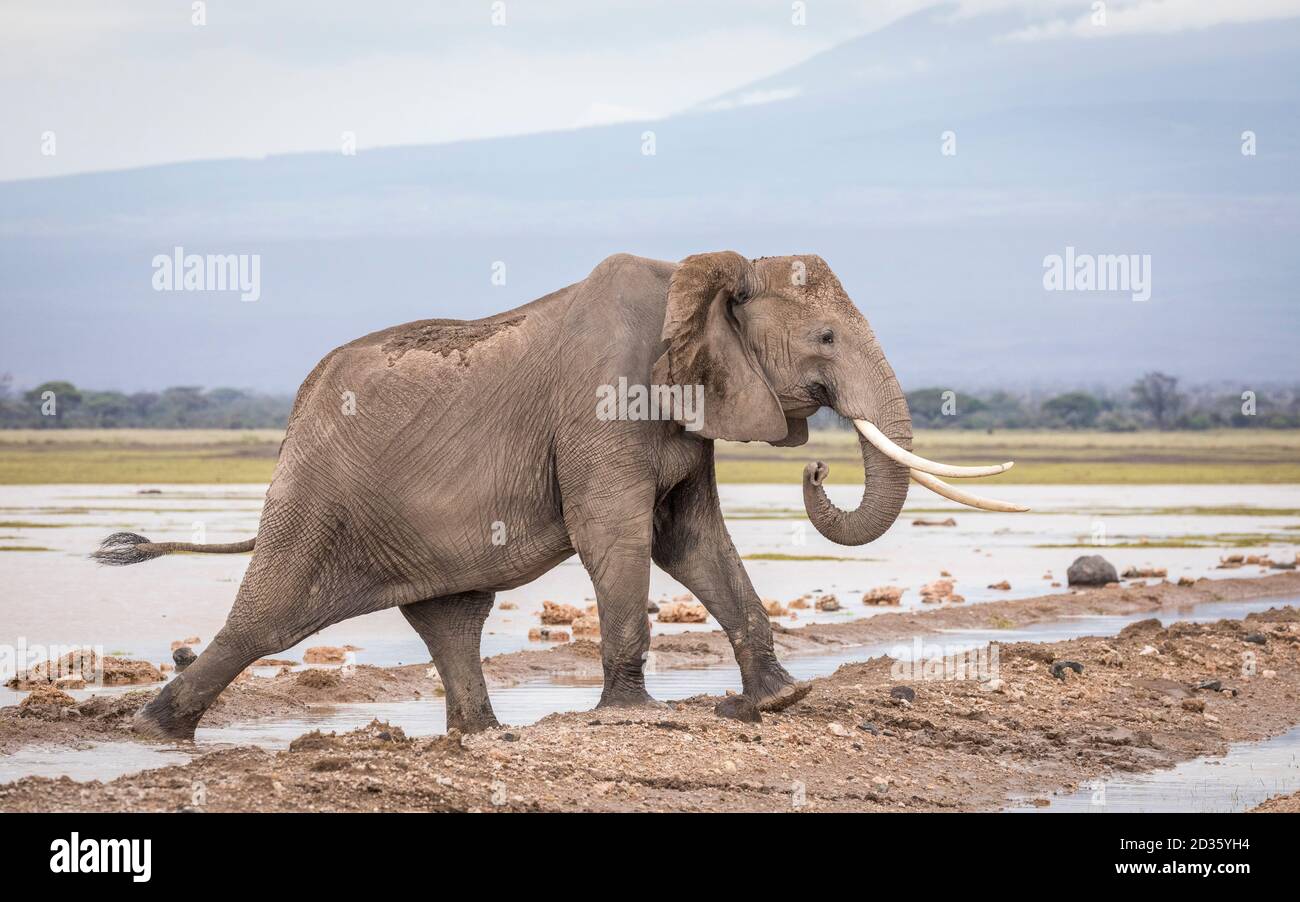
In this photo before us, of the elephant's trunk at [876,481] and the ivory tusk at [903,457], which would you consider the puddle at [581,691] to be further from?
the ivory tusk at [903,457]

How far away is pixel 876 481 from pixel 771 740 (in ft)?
5.94

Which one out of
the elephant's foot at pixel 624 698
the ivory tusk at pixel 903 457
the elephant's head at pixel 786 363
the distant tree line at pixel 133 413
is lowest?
the elephant's foot at pixel 624 698

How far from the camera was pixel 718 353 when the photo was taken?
38.7 ft

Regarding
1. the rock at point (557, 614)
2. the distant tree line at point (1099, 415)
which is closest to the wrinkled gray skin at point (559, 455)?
the rock at point (557, 614)

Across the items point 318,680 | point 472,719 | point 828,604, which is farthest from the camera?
point 828,604

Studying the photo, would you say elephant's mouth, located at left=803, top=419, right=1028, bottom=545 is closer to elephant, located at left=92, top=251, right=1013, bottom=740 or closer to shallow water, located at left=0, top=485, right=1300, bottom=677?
elephant, located at left=92, top=251, right=1013, bottom=740

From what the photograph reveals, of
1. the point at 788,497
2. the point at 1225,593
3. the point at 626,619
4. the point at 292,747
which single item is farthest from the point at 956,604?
the point at 788,497

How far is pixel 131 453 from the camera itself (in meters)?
81.2

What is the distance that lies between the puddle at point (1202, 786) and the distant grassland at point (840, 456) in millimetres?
44684

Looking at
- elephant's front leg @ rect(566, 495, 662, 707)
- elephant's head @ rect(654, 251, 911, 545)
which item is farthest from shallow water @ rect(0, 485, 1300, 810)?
elephant's head @ rect(654, 251, 911, 545)

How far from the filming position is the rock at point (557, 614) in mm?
19828

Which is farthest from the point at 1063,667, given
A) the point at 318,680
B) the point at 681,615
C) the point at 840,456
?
the point at 840,456

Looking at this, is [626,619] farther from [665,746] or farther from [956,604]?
[956,604]

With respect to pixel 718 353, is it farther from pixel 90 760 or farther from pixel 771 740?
pixel 90 760
